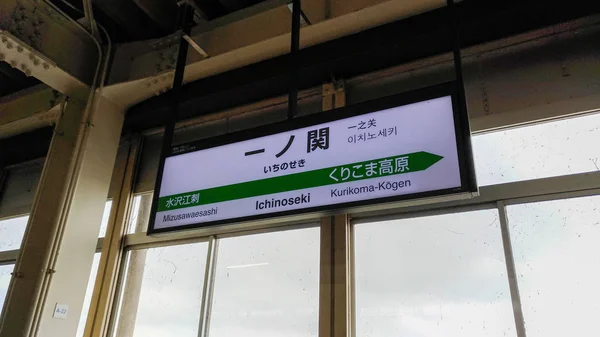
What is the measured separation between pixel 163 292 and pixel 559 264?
8.83 feet

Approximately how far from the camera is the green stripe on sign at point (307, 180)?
5.80 ft

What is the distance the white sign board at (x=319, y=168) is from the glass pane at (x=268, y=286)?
1.11 m

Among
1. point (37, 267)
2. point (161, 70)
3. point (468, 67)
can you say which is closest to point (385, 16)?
point (468, 67)

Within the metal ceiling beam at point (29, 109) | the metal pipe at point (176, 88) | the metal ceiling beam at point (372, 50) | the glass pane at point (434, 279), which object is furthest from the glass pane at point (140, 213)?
the glass pane at point (434, 279)

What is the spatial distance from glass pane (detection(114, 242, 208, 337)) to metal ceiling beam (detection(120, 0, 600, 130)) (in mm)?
1171

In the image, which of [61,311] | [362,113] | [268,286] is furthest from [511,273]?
[61,311]

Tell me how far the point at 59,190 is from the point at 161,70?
1.11 meters

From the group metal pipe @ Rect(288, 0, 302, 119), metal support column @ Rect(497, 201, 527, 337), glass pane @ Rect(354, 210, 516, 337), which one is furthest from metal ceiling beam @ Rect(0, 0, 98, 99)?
metal support column @ Rect(497, 201, 527, 337)

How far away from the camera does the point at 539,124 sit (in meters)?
2.72

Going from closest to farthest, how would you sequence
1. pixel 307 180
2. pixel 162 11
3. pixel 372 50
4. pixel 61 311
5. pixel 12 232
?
pixel 307 180 < pixel 372 50 < pixel 61 311 < pixel 162 11 < pixel 12 232

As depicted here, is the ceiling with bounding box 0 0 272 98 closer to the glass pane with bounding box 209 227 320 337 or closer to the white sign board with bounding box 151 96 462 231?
the white sign board with bounding box 151 96 462 231

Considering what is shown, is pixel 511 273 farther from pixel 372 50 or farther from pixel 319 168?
pixel 372 50

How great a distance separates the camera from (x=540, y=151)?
8.73 feet

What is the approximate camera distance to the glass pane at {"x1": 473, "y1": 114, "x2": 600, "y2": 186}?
8.33 feet
